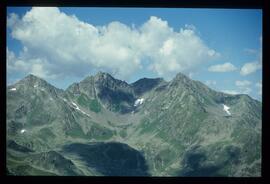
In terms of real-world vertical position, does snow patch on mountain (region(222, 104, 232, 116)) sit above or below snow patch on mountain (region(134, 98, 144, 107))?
below

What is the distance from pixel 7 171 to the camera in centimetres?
312

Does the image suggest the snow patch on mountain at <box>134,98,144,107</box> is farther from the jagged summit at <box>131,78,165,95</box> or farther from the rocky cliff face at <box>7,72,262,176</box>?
the jagged summit at <box>131,78,165,95</box>

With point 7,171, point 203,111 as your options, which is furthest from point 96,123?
point 7,171

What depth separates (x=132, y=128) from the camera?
13338cm

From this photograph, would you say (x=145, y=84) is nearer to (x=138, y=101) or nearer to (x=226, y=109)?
(x=138, y=101)

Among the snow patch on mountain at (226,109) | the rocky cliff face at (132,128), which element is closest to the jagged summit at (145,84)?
the rocky cliff face at (132,128)

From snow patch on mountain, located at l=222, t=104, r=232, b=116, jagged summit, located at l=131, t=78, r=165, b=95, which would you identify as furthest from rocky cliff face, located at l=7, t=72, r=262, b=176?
jagged summit, located at l=131, t=78, r=165, b=95

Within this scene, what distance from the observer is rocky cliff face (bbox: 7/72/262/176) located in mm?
98750

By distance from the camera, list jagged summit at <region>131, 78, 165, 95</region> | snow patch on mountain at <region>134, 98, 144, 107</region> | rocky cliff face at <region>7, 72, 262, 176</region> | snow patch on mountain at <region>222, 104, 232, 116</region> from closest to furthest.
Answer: rocky cliff face at <region>7, 72, 262, 176</region>, snow patch on mountain at <region>222, 104, 232, 116</region>, snow patch on mountain at <region>134, 98, 144, 107</region>, jagged summit at <region>131, 78, 165, 95</region>

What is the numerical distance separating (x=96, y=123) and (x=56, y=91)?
67.7 feet

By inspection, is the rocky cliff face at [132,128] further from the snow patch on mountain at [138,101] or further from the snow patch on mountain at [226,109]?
the snow patch on mountain at [138,101]

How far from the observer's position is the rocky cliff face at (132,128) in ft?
324
